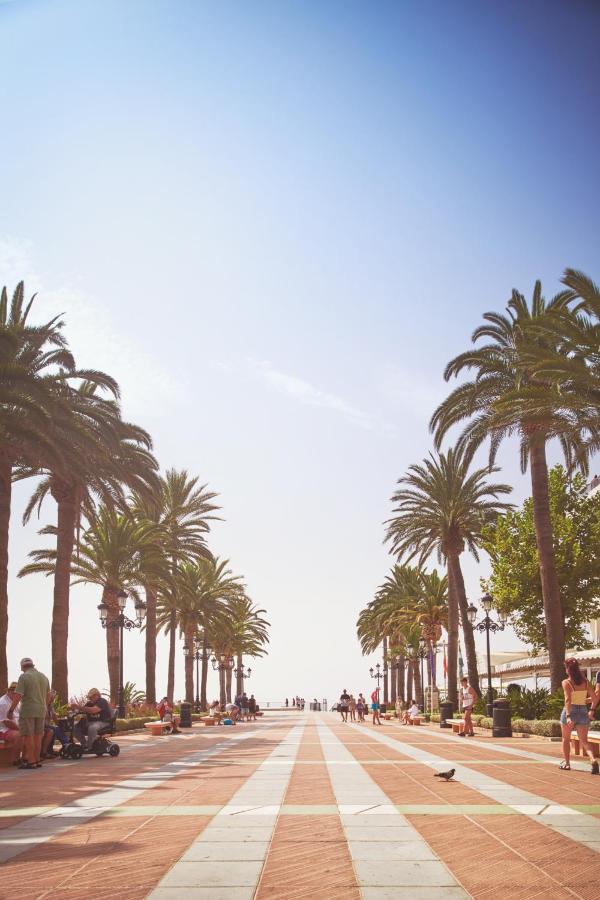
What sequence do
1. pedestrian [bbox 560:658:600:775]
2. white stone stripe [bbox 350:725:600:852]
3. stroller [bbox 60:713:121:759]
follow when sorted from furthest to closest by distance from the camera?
stroller [bbox 60:713:121:759] → pedestrian [bbox 560:658:600:775] → white stone stripe [bbox 350:725:600:852]

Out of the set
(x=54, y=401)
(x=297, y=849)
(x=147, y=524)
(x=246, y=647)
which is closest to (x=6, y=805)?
(x=297, y=849)

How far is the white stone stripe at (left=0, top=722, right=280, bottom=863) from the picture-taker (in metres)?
6.85

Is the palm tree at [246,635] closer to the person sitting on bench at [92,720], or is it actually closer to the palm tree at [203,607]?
the palm tree at [203,607]

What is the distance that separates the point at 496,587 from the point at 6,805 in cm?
3173

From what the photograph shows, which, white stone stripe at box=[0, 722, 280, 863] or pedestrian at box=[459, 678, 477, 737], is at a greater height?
white stone stripe at box=[0, 722, 280, 863]

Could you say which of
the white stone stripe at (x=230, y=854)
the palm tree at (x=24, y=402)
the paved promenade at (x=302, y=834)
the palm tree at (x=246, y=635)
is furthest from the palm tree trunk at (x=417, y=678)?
the white stone stripe at (x=230, y=854)

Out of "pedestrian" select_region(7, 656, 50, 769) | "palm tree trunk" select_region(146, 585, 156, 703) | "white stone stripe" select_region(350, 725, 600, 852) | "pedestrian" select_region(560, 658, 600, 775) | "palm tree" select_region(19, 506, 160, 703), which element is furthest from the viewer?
"palm tree trunk" select_region(146, 585, 156, 703)

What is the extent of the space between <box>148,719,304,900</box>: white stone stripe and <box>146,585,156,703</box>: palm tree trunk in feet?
111

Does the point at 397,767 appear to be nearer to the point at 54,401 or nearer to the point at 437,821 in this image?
the point at 437,821

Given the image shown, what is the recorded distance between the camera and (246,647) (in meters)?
81.9

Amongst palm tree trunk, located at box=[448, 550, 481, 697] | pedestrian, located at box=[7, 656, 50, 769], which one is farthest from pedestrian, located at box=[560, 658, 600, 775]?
palm tree trunk, located at box=[448, 550, 481, 697]

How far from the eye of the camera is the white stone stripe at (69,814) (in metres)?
6.85

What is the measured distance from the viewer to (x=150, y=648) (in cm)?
4266

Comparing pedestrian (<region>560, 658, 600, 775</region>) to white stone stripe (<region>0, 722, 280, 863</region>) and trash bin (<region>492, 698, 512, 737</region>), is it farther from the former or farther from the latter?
trash bin (<region>492, 698, 512, 737</region>)
